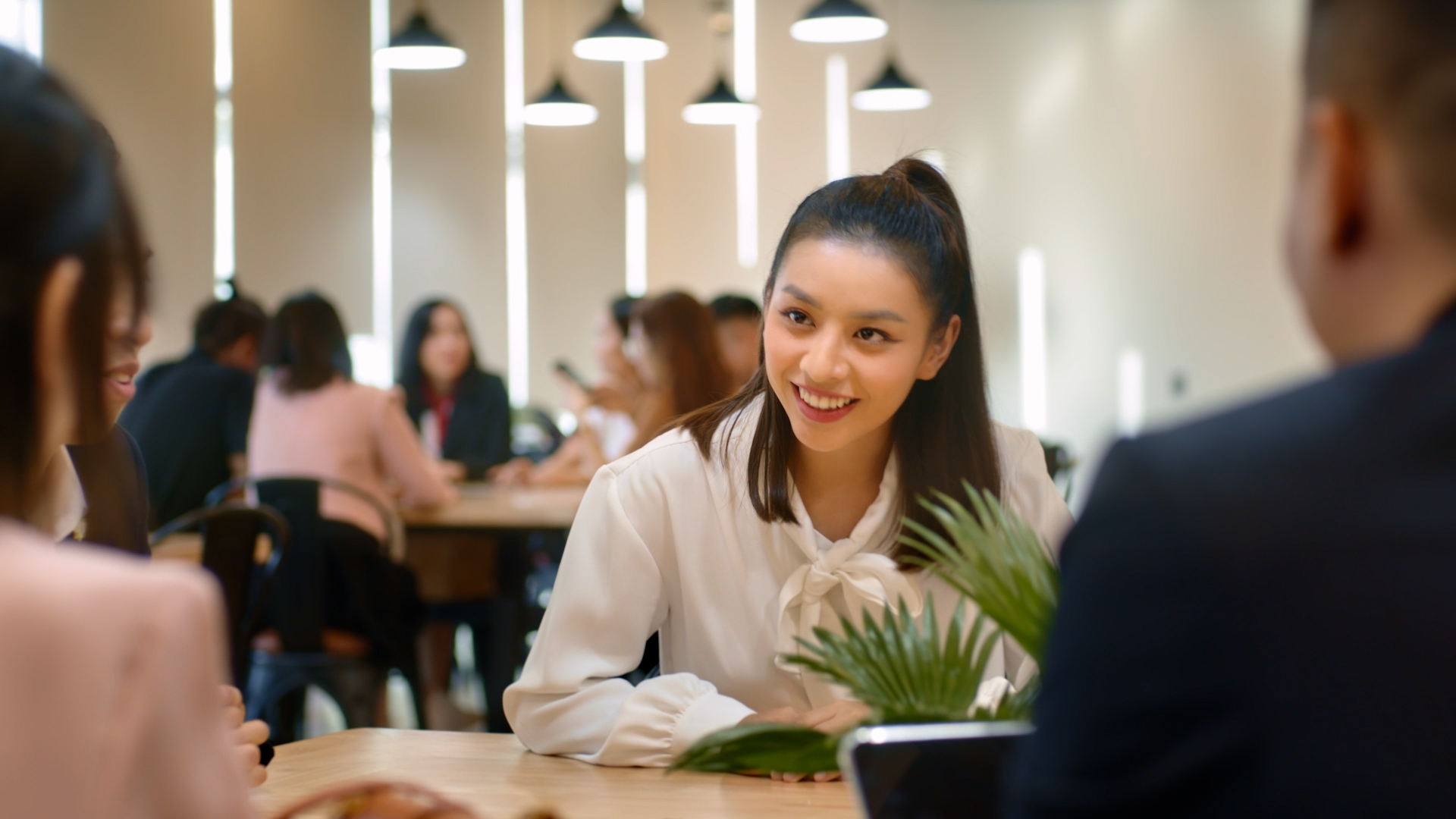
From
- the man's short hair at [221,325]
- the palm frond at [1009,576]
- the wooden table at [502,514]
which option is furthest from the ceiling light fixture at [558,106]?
the palm frond at [1009,576]

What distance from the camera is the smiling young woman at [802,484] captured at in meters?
1.52

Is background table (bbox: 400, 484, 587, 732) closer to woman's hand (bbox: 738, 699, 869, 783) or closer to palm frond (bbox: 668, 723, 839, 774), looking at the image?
woman's hand (bbox: 738, 699, 869, 783)

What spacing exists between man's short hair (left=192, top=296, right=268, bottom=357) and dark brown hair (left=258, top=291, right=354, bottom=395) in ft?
1.59

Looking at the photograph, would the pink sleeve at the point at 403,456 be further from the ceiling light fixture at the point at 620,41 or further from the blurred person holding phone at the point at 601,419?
the ceiling light fixture at the point at 620,41

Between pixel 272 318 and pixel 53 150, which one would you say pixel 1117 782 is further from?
pixel 272 318

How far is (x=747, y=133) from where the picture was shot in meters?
9.25

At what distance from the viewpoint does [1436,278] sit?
1.81ft

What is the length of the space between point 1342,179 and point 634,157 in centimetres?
904

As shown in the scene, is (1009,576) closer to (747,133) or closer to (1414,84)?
(1414,84)

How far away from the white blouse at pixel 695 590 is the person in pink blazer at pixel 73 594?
32.5 inches

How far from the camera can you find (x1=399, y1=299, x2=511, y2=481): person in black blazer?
Result: 17.6ft

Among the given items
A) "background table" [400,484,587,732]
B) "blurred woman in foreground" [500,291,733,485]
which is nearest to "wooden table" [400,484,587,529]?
"background table" [400,484,587,732]

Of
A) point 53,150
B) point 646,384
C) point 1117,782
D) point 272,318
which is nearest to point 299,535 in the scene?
point 272,318

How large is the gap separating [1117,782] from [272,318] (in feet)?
12.3
